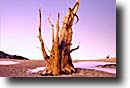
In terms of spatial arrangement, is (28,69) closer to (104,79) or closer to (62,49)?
(62,49)

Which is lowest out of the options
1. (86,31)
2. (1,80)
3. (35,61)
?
(1,80)

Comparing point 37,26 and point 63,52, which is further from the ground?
point 37,26

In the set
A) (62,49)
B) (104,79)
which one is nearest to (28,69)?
(62,49)

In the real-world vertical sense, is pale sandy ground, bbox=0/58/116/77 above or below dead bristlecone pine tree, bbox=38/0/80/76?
below

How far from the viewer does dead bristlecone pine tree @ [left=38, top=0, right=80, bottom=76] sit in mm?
1799

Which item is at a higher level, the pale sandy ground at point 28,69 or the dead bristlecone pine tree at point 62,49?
the dead bristlecone pine tree at point 62,49

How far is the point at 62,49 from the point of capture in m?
1.81

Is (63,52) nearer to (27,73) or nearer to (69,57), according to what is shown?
(69,57)

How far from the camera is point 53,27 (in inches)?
71.0

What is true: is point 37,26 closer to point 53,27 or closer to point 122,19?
point 53,27

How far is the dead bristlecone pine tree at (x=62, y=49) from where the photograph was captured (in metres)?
1.80

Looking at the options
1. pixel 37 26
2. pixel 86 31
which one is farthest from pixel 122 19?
pixel 37 26

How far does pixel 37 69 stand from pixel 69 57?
0.20 m

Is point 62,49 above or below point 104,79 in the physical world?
above
